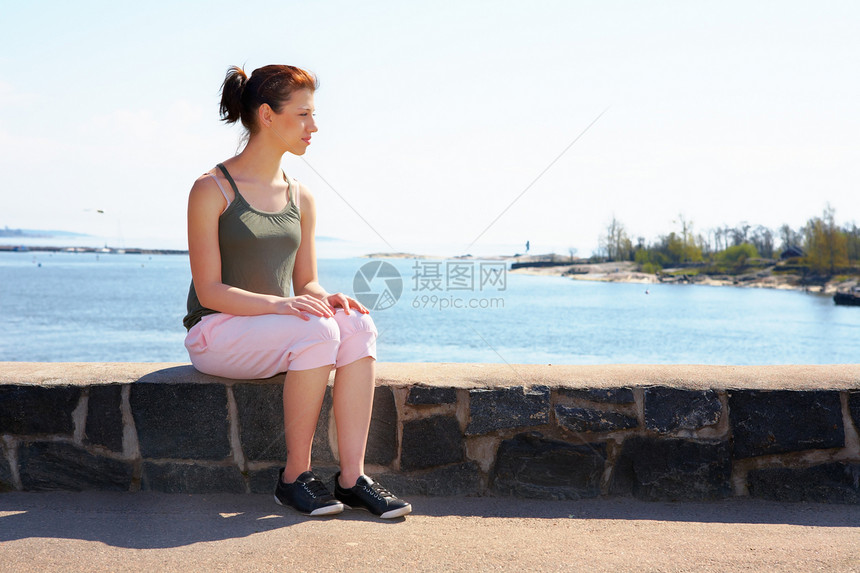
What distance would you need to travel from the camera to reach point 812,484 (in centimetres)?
225

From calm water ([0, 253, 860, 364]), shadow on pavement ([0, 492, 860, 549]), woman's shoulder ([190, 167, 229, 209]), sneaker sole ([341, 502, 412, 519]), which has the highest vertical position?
woman's shoulder ([190, 167, 229, 209])

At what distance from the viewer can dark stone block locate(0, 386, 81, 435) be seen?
2.25 metres

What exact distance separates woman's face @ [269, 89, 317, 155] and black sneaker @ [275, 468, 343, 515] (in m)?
1.07

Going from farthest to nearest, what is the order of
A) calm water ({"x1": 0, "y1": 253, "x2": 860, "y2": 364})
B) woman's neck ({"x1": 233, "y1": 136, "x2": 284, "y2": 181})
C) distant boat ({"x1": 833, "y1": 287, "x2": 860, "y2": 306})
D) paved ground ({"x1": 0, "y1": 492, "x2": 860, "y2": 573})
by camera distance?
distant boat ({"x1": 833, "y1": 287, "x2": 860, "y2": 306}) < calm water ({"x1": 0, "y1": 253, "x2": 860, "y2": 364}) < woman's neck ({"x1": 233, "y1": 136, "x2": 284, "y2": 181}) < paved ground ({"x1": 0, "y1": 492, "x2": 860, "y2": 573})

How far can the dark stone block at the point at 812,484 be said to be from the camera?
2242 millimetres

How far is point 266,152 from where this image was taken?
238 centimetres

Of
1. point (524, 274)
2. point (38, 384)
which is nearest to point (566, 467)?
point (38, 384)

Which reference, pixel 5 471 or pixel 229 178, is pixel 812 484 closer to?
pixel 229 178

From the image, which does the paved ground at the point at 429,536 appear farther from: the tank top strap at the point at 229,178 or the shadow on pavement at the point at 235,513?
the tank top strap at the point at 229,178

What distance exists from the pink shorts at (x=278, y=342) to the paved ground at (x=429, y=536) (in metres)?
0.44

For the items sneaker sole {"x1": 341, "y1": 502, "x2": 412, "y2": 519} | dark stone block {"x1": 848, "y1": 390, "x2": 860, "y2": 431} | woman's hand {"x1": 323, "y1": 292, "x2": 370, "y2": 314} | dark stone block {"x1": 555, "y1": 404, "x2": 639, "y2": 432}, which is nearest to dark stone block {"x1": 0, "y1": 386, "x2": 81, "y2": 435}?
→ woman's hand {"x1": 323, "y1": 292, "x2": 370, "y2": 314}

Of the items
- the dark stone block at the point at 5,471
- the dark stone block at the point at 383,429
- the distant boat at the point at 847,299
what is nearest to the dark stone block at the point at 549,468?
the dark stone block at the point at 383,429

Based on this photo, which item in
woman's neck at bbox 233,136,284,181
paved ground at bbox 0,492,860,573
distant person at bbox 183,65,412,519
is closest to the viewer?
paved ground at bbox 0,492,860,573

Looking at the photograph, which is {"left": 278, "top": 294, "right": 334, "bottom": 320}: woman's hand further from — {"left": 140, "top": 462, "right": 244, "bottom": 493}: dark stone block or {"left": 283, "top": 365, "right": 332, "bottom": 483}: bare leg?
{"left": 140, "top": 462, "right": 244, "bottom": 493}: dark stone block
